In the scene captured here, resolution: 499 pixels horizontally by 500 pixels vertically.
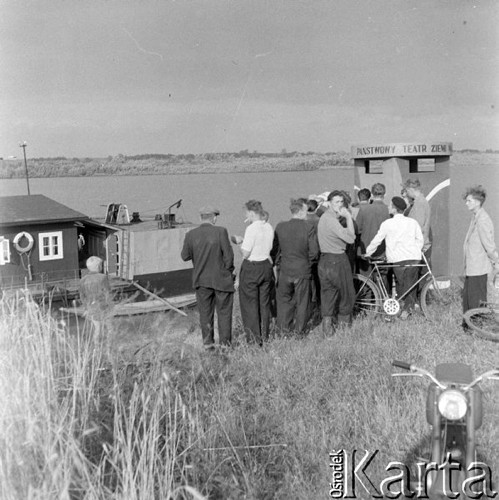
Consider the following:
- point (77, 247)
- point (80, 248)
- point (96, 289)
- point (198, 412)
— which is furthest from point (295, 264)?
point (80, 248)

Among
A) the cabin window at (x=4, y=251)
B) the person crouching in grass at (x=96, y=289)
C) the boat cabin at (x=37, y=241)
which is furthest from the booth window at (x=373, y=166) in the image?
the cabin window at (x=4, y=251)

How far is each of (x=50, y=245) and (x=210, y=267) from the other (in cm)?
1178

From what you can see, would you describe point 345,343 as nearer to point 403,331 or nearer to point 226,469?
point 403,331

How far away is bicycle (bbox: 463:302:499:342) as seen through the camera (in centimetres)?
645

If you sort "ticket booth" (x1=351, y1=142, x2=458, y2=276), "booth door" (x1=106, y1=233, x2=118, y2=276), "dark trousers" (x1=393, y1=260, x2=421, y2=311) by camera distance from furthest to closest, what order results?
1. "booth door" (x1=106, y1=233, x2=118, y2=276)
2. "ticket booth" (x1=351, y1=142, x2=458, y2=276)
3. "dark trousers" (x1=393, y1=260, x2=421, y2=311)

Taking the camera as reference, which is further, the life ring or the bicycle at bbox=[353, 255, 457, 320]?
the life ring

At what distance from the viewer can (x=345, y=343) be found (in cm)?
642

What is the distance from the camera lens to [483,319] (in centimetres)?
652

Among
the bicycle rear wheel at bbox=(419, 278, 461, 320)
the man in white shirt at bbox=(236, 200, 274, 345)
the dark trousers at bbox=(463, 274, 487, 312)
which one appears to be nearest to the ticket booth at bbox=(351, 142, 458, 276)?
the bicycle rear wheel at bbox=(419, 278, 461, 320)

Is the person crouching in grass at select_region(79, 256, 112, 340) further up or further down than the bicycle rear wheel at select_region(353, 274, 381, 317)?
further up

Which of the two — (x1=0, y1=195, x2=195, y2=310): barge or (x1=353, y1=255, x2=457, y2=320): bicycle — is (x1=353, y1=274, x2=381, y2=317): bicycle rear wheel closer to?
(x1=353, y1=255, x2=457, y2=320): bicycle

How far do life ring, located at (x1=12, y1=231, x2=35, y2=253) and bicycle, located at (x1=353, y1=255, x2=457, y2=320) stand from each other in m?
11.3

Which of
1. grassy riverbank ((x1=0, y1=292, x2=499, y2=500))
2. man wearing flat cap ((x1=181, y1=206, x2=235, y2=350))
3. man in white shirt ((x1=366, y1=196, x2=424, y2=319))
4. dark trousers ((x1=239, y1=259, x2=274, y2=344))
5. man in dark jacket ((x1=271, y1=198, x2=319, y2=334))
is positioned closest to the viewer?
grassy riverbank ((x1=0, y1=292, x2=499, y2=500))

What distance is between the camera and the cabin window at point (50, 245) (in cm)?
1744
